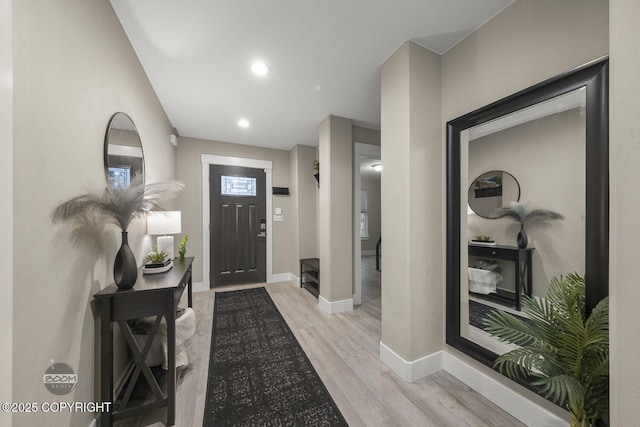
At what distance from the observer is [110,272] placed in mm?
1428

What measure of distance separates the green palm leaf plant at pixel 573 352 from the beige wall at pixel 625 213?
223mm

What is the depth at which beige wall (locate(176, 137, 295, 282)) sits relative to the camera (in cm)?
366

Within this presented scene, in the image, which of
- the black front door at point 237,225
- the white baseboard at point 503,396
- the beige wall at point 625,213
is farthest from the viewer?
the black front door at point 237,225

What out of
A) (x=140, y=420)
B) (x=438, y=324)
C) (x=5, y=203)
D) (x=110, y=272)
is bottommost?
(x=140, y=420)

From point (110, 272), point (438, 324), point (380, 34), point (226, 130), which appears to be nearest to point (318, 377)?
point (438, 324)

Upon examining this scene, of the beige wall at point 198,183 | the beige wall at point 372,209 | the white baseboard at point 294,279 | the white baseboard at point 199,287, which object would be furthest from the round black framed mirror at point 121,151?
the beige wall at point 372,209

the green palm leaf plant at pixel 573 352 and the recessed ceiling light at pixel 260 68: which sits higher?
the recessed ceiling light at pixel 260 68

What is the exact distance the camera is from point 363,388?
1629 mm

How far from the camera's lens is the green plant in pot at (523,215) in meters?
1.28

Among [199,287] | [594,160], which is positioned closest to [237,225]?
[199,287]

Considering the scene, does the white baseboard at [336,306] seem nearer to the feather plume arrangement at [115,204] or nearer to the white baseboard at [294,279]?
the white baseboard at [294,279]

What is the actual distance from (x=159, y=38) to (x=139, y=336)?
7.20 ft

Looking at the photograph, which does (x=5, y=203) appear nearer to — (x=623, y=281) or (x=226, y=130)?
(x=623, y=281)

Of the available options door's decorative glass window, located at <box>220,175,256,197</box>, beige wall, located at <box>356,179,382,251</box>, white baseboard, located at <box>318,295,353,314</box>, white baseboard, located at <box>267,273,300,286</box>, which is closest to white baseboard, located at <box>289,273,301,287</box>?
white baseboard, located at <box>267,273,300,286</box>
